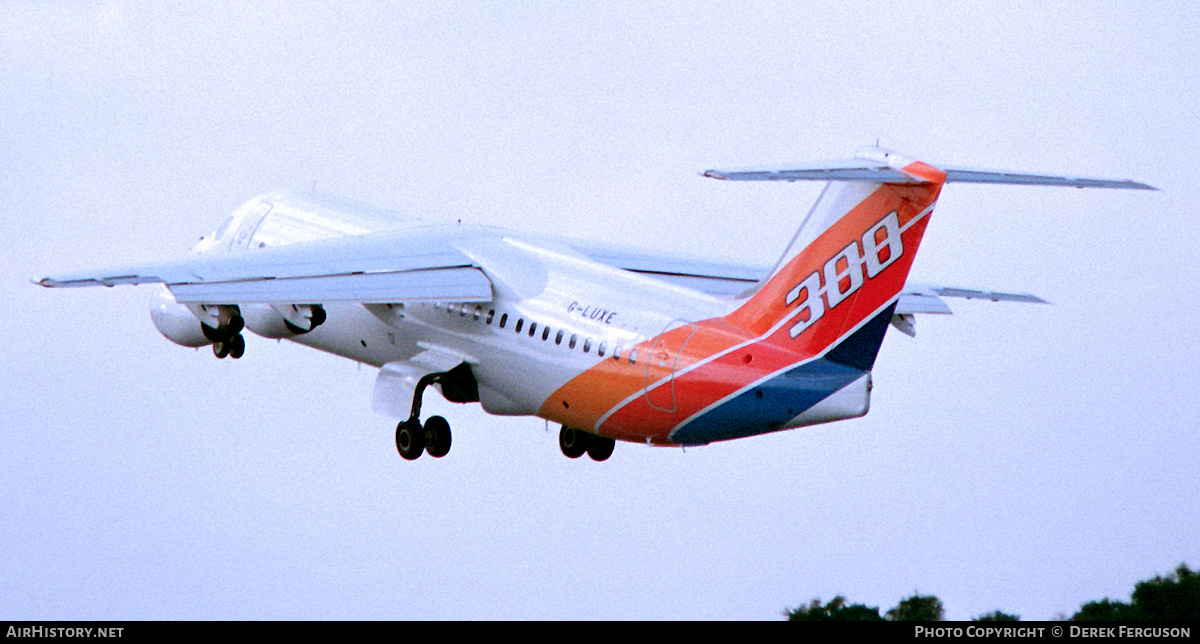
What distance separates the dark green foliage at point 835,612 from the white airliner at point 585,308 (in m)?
2.84

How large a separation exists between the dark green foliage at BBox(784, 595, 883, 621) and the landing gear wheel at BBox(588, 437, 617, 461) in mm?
3977

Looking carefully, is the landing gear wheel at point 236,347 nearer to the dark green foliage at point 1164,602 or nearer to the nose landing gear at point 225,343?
the nose landing gear at point 225,343

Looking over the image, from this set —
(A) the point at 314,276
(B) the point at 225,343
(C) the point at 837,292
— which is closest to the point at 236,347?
(B) the point at 225,343

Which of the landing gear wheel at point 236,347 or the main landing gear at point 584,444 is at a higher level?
the landing gear wheel at point 236,347

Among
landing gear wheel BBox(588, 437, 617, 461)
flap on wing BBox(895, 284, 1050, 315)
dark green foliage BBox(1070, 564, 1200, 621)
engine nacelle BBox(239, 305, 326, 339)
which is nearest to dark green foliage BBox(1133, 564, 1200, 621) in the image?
dark green foliage BBox(1070, 564, 1200, 621)

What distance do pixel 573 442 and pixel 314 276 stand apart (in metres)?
4.48

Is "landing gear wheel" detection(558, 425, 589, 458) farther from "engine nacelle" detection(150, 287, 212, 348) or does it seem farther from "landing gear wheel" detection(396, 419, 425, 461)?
"engine nacelle" detection(150, 287, 212, 348)

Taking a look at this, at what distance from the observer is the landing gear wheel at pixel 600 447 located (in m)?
33.5

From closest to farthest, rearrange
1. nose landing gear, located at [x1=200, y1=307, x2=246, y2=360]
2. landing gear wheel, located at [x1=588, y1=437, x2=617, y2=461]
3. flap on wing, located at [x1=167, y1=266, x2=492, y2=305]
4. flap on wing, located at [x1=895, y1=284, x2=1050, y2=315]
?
flap on wing, located at [x1=167, y1=266, x2=492, y2=305], landing gear wheel, located at [x1=588, y1=437, x2=617, y2=461], flap on wing, located at [x1=895, y1=284, x2=1050, y2=315], nose landing gear, located at [x1=200, y1=307, x2=246, y2=360]

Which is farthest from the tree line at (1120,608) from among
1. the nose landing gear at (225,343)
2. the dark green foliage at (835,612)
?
the nose landing gear at (225,343)

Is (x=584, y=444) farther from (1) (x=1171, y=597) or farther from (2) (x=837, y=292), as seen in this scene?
(1) (x=1171, y=597)

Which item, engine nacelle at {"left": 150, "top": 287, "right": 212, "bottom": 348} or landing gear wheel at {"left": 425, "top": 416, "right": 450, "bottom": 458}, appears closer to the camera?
landing gear wheel at {"left": 425, "top": 416, "right": 450, "bottom": 458}

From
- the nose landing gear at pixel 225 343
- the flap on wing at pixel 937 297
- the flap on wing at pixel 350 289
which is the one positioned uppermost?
the nose landing gear at pixel 225 343

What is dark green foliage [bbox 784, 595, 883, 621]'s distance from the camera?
100 feet
